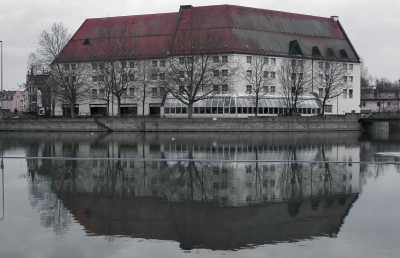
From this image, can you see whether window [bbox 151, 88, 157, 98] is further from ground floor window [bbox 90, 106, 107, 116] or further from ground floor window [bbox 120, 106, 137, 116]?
ground floor window [bbox 90, 106, 107, 116]

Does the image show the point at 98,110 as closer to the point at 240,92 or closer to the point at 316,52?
the point at 240,92

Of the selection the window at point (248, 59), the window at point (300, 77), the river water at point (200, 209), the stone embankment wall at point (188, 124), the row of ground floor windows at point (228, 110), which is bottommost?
the river water at point (200, 209)

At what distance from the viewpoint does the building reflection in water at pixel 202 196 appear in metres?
14.9

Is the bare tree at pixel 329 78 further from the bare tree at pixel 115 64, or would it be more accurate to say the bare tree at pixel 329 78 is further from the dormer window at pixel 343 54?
the bare tree at pixel 115 64

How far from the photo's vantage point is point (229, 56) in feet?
276

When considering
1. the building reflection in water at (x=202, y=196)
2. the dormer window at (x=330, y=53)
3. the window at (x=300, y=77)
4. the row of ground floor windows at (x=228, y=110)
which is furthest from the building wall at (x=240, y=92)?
the building reflection in water at (x=202, y=196)

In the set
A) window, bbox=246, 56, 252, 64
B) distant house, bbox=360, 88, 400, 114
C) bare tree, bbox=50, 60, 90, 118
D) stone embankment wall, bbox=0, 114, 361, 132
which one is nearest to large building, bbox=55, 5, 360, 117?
window, bbox=246, 56, 252, 64

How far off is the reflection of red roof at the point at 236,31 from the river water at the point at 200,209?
5625 centimetres

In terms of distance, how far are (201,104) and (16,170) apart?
53.4m

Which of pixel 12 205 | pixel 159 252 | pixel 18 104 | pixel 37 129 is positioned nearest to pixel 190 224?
pixel 159 252

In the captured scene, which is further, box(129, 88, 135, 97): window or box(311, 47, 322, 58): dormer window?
box(311, 47, 322, 58): dormer window

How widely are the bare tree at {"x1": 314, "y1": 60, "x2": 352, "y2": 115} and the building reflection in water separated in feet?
168

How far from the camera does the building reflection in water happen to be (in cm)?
1490

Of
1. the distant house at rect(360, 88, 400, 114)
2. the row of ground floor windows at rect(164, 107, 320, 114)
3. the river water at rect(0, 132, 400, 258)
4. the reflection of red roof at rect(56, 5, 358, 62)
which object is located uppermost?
the reflection of red roof at rect(56, 5, 358, 62)
